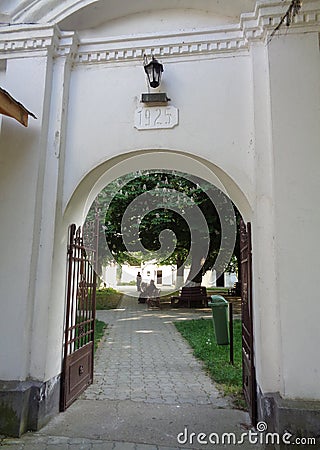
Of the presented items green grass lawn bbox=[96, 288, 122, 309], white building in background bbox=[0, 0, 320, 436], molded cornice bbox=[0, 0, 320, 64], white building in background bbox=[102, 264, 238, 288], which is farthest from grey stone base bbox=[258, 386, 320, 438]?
white building in background bbox=[102, 264, 238, 288]

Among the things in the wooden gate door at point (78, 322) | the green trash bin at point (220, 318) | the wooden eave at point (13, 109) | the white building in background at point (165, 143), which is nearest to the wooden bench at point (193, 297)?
the green trash bin at point (220, 318)

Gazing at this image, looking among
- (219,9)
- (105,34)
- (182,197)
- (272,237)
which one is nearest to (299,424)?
(272,237)

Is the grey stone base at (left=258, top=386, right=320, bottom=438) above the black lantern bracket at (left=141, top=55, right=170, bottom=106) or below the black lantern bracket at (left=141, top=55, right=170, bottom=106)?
below

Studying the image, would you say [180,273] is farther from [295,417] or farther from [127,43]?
[295,417]

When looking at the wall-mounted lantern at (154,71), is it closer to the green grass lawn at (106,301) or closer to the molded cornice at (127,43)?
the molded cornice at (127,43)

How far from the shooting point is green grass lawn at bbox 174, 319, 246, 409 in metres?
4.74

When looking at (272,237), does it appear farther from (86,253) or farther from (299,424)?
(86,253)

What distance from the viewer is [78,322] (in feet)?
14.4

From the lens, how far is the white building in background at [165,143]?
3.24m

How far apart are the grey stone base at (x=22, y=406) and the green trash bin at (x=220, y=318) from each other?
4343mm

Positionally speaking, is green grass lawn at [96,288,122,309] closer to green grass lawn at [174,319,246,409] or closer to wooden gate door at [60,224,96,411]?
green grass lawn at [174,319,246,409]

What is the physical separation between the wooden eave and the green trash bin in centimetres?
512

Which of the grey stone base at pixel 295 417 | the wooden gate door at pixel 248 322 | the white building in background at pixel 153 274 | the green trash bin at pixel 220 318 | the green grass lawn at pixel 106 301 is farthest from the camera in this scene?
the white building in background at pixel 153 274

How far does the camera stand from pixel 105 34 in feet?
14.1
